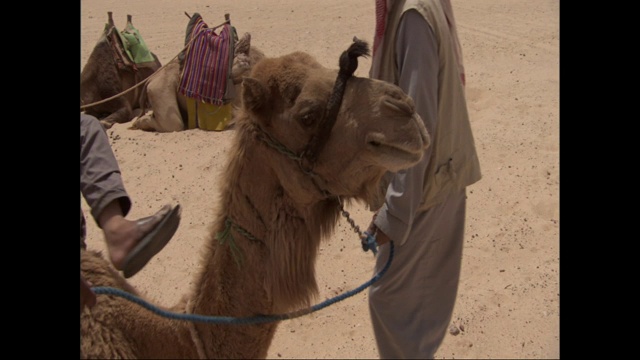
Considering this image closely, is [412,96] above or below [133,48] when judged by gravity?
above

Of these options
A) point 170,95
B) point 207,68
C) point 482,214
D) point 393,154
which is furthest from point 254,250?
point 170,95

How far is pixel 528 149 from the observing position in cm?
688

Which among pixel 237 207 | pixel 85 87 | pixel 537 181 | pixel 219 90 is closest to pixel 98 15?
pixel 85 87

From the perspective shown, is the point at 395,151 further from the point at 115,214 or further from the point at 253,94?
the point at 115,214

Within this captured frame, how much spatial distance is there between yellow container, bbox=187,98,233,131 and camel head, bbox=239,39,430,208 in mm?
5736

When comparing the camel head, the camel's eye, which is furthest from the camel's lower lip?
the camel's eye

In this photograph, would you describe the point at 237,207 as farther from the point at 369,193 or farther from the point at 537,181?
the point at 537,181

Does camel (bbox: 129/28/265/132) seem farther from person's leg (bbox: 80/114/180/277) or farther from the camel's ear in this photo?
the camel's ear

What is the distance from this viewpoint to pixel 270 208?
8.21 ft

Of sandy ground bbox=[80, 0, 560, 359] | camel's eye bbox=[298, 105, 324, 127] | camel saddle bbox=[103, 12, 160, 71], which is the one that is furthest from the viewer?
camel saddle bbox=[103, 12, 160, 71]

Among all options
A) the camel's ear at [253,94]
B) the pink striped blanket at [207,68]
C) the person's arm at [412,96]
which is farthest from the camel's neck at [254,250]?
the pink striped blanket at [207,68]

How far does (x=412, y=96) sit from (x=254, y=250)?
884 mm

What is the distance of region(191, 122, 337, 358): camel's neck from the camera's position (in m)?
2.50
